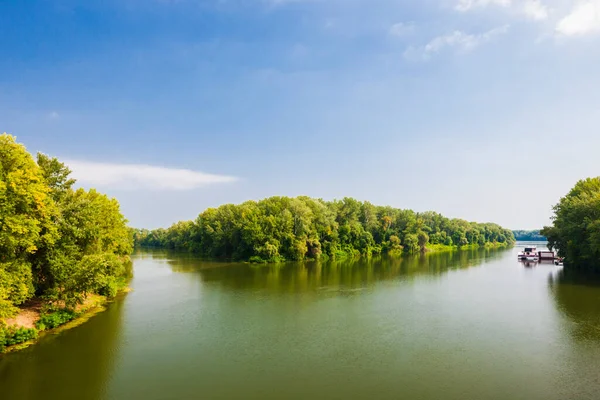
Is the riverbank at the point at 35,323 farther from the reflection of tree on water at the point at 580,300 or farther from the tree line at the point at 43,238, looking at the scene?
the reflection of tree on water at the point at 580,300

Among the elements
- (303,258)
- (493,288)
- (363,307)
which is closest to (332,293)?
(363,307)

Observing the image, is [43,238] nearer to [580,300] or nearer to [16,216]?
[16,216]

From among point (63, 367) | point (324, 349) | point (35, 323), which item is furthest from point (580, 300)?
point (35, 323)

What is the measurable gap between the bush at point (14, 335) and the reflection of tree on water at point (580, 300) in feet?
105

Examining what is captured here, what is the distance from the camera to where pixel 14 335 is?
20.0 meters

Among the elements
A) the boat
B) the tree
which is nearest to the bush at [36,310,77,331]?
the tree

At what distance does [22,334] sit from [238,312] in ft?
44.9

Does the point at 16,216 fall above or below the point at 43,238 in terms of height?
above

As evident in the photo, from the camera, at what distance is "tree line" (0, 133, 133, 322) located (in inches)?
781

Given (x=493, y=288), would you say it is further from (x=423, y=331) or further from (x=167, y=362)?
(x=167, y=362)

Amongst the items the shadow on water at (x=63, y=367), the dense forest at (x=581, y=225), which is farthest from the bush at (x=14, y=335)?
the dense forest at (x=581, y=225)

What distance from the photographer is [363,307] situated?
1176 inches

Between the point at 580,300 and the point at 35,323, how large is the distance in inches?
1664

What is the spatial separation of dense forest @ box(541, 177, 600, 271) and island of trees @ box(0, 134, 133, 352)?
53852 millimetres
